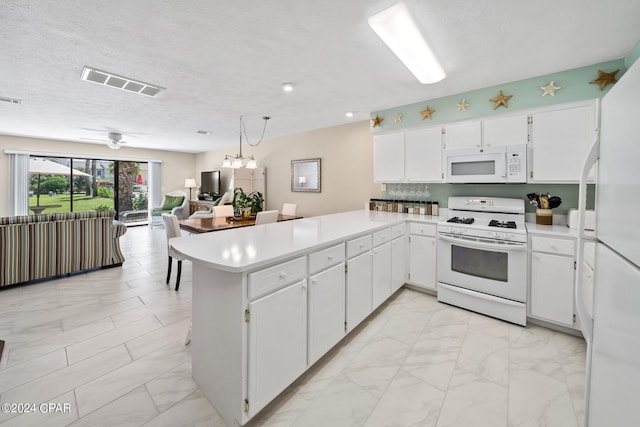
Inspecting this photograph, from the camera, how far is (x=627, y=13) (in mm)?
1778

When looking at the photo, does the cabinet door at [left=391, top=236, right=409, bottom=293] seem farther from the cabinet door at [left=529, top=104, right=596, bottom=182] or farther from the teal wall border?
the teal wall border

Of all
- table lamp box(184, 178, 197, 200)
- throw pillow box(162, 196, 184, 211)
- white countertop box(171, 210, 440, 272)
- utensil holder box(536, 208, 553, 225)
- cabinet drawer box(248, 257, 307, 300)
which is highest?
table lamp box(184, 178, 197, 200)

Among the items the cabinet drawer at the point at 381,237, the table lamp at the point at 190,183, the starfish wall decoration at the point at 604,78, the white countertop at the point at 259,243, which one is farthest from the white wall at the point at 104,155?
the starfish wall decoration at the point at 604,78

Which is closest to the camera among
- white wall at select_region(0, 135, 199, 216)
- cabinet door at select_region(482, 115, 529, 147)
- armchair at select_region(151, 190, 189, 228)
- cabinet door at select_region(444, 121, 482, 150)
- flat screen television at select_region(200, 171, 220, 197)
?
cabinet door at select_region(482, 115, 529, 147)

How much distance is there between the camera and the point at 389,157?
373 centimetres

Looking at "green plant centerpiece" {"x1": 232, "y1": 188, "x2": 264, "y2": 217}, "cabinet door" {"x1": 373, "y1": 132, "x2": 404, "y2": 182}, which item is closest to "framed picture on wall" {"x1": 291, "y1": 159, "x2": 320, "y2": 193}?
"green plant centerpiece" {"x1": 232, "y1": 188, "x2": 264, "y2": 217}

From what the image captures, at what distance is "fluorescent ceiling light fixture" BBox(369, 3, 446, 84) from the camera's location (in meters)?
1.76

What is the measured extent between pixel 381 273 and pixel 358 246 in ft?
1.98

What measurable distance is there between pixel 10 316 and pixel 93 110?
2835 mm

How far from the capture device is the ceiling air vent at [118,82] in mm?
2615

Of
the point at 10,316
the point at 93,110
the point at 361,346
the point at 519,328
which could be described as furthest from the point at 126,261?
the point at 519,328

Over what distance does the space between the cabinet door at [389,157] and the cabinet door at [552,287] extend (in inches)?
69.9

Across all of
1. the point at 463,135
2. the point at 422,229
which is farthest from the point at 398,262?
the point at 463,135

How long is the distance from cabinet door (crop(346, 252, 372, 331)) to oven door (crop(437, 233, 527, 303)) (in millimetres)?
1001
